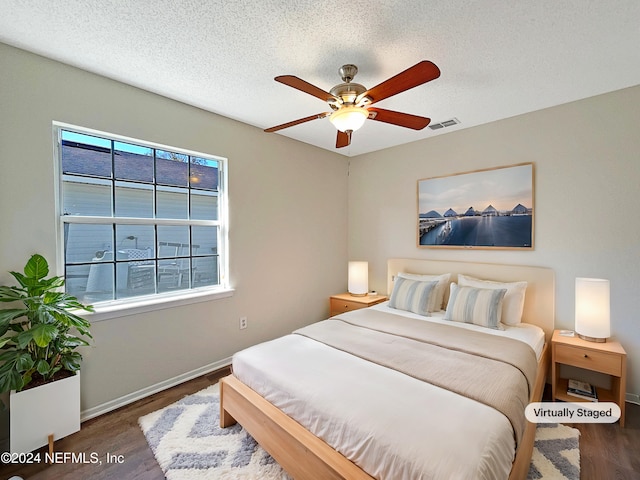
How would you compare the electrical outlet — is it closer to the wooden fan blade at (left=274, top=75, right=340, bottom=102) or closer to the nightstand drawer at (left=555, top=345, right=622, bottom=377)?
the nightstand drawer at (left=555, top=345, right=622, bottom=377)

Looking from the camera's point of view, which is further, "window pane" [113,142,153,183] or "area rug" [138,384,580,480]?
"window pane" [113,142,153,183]

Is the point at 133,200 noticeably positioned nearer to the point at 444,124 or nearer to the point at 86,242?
the point at 86,242

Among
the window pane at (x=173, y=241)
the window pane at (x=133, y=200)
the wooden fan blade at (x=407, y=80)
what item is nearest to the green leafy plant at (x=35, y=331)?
the window pane at (x=133, y=200)

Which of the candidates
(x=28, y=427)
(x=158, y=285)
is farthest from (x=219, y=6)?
(x=28, y=427)

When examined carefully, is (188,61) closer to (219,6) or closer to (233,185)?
(219,6)

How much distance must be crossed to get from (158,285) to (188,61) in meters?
1.89

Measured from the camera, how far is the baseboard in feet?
7.13

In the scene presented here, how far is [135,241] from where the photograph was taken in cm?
250

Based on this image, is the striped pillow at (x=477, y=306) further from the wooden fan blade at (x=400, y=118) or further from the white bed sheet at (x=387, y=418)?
the wooden fan blade at (x=400, y=118)

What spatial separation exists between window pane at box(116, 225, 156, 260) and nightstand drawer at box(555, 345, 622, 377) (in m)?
3.58

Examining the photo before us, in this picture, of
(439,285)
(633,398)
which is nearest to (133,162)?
(439,285)

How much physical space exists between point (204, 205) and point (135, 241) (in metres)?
0.72

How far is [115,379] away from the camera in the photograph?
229cm

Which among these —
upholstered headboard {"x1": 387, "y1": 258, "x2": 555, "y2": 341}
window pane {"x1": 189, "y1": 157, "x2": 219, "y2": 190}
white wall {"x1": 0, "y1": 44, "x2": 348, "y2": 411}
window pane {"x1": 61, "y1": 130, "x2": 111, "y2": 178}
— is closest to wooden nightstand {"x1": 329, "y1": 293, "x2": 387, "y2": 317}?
white wall {"x1": 0, "y1": 44, "x2": 348, "y2": 411}
